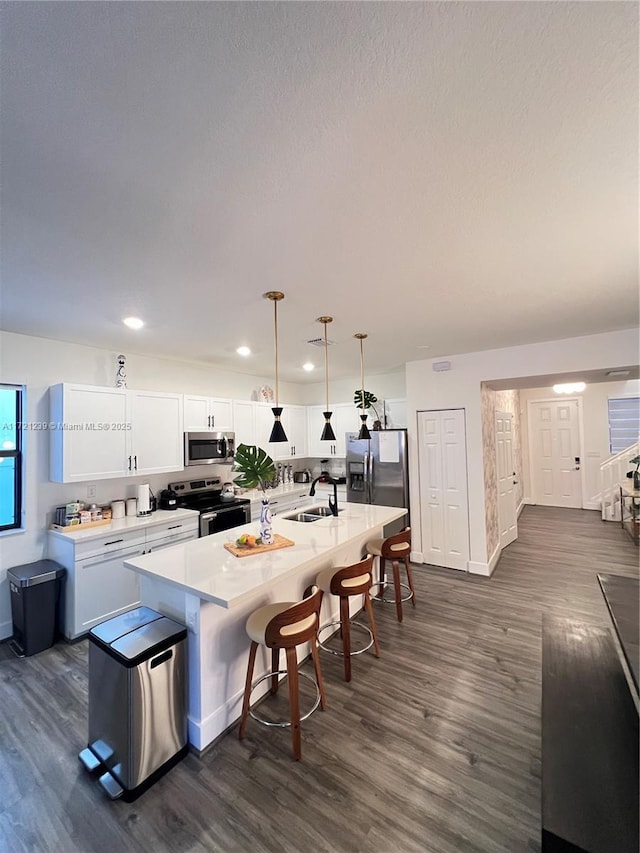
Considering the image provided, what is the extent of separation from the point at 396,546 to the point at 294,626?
1.45m

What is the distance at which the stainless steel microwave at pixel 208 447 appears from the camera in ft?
14.1

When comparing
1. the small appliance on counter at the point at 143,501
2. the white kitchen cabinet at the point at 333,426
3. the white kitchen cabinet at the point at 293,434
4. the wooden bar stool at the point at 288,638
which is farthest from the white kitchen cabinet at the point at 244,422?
the wooden bar stool at the point at 288,638

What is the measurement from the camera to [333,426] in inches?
230

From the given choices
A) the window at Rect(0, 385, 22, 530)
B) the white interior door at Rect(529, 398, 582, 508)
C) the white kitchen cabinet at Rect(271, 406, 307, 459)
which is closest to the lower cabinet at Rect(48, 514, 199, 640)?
the window at Rect(0, 385, 22, 530)

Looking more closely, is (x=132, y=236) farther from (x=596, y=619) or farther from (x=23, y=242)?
(x=596, y=619)

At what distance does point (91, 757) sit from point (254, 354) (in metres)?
3.52

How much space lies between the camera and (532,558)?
4898 mm

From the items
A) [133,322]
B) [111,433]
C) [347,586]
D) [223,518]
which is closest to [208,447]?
[223,518]

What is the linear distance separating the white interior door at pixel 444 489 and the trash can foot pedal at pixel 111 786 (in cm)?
386

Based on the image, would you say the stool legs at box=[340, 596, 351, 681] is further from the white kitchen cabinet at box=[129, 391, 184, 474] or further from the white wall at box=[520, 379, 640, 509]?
the white wall at box=[520, 379, 640, 509]

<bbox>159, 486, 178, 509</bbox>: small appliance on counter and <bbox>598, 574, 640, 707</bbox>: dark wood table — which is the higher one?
<bbox>159, 486, 178, 509</bbox>: small appliance on counter

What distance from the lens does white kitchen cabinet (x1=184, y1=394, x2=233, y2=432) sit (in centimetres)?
436

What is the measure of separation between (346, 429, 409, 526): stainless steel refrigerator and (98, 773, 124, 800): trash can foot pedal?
367 centimetres

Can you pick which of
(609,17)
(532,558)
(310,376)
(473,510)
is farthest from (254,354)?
(532,558)
